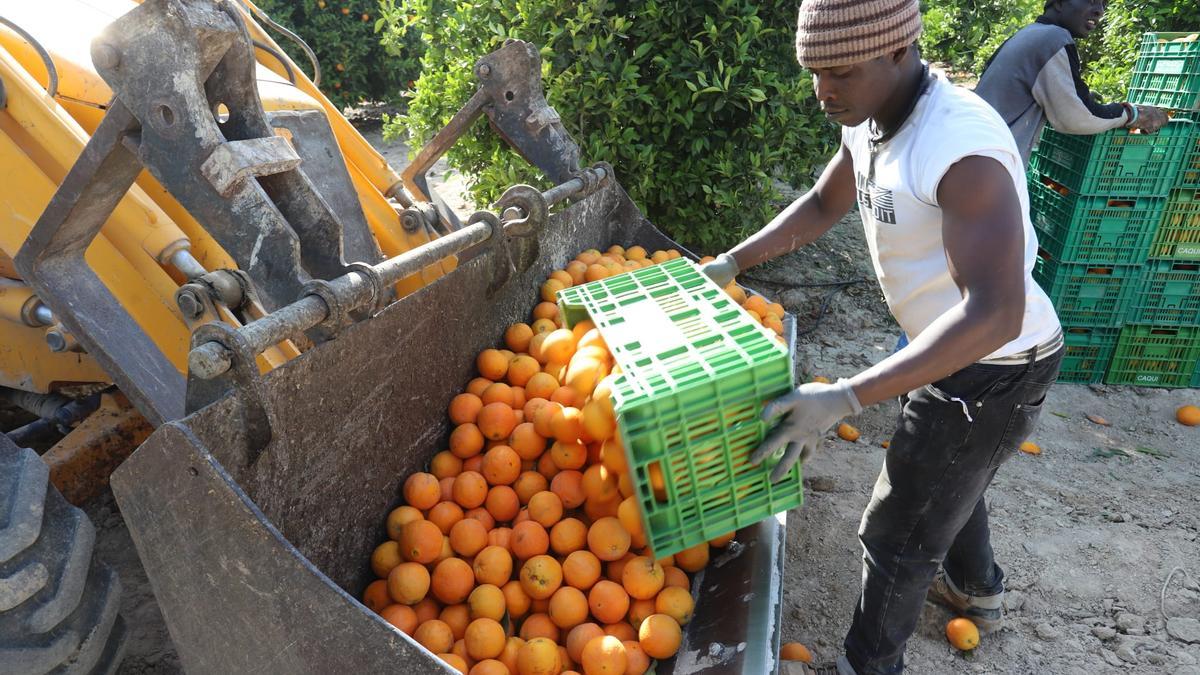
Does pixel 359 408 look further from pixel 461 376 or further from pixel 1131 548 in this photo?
pixel 1131 548

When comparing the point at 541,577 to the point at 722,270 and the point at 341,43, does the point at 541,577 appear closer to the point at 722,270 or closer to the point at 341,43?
the point at 722,270

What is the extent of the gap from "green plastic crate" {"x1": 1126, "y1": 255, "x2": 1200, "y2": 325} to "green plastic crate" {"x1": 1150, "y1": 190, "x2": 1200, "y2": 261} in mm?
74

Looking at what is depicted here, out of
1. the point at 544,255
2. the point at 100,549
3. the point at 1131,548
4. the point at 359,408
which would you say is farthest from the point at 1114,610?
the point at 100,549

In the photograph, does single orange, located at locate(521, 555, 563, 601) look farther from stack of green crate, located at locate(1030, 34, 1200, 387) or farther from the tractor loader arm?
stack of green crate, located at locate(1030, 34, 1200, 387)

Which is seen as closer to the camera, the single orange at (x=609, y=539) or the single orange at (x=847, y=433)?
the single orange at (x=609, y=539)

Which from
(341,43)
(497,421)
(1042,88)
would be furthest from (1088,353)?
(341,43)

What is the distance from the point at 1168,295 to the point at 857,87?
4.57 m

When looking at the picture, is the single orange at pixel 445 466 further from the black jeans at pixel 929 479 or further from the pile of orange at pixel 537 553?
the black jeans at pixel 929 479

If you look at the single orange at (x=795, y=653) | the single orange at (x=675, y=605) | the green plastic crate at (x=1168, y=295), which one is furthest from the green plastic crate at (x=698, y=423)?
the green plastic crate at (x=1168, y=295)

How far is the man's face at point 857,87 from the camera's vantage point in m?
2.19

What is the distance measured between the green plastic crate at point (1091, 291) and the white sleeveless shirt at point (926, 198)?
11.3 feet

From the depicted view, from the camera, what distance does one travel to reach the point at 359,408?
2443 millimetres

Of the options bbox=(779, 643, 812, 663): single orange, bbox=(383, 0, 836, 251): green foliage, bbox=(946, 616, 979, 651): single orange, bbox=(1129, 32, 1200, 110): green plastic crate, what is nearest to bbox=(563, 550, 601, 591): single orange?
bbox=(779, 643, 812, 663): single orange

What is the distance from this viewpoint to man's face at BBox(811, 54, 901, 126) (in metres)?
2.19
